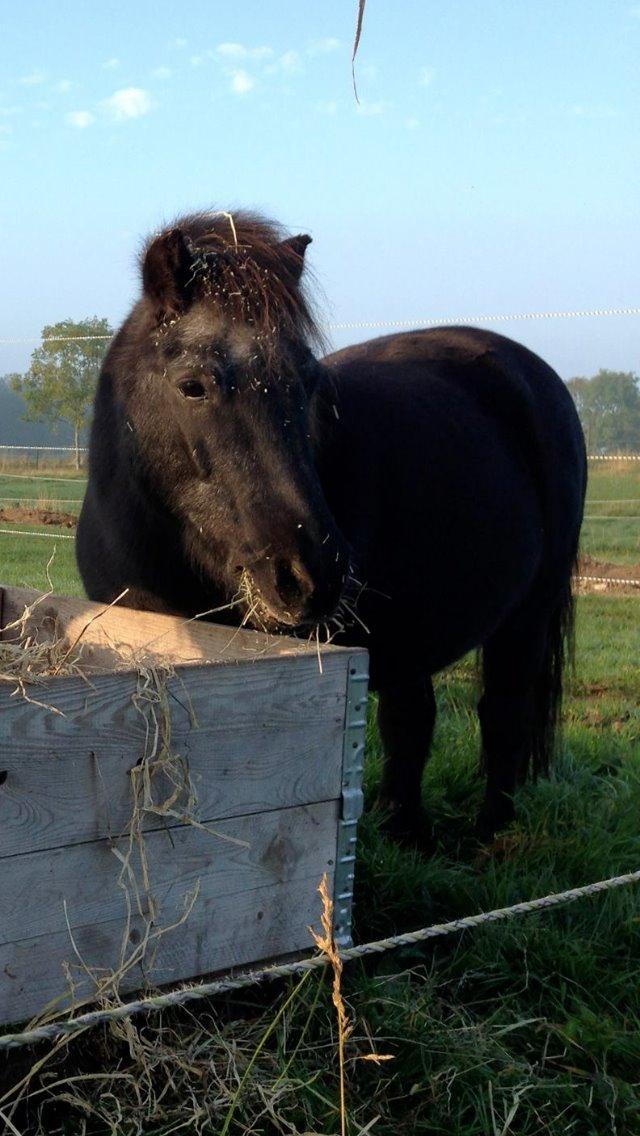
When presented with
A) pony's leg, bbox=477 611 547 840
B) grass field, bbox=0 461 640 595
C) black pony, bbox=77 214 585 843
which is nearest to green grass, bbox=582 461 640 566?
grass field, bbox=0 461 640 595

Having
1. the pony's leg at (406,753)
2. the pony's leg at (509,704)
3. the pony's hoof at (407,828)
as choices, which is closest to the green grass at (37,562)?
the pony's leg at (509,704)

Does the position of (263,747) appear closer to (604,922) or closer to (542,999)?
(542,999)

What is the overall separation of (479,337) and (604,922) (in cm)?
268

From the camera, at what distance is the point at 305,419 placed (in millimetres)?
2953

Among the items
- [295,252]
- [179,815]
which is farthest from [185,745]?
[295,252]

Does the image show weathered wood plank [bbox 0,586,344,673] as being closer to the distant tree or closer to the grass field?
the grass field

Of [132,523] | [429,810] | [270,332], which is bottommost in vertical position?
[429,810]

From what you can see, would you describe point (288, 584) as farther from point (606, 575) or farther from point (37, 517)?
point (37, 517)

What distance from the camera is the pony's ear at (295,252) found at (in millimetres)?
3178

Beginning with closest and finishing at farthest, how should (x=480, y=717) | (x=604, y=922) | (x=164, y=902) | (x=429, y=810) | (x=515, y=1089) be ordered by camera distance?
(x=164, y=902), (x=515, y=1089), (x=604, y=922), (x=429, y=810), (x=480, y=717)

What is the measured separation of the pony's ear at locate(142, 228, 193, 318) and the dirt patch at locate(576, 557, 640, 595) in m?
7.59

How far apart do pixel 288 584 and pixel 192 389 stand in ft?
2.20

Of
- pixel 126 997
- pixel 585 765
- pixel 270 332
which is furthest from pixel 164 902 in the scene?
pixel 585 765

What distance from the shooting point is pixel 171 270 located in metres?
3.01
